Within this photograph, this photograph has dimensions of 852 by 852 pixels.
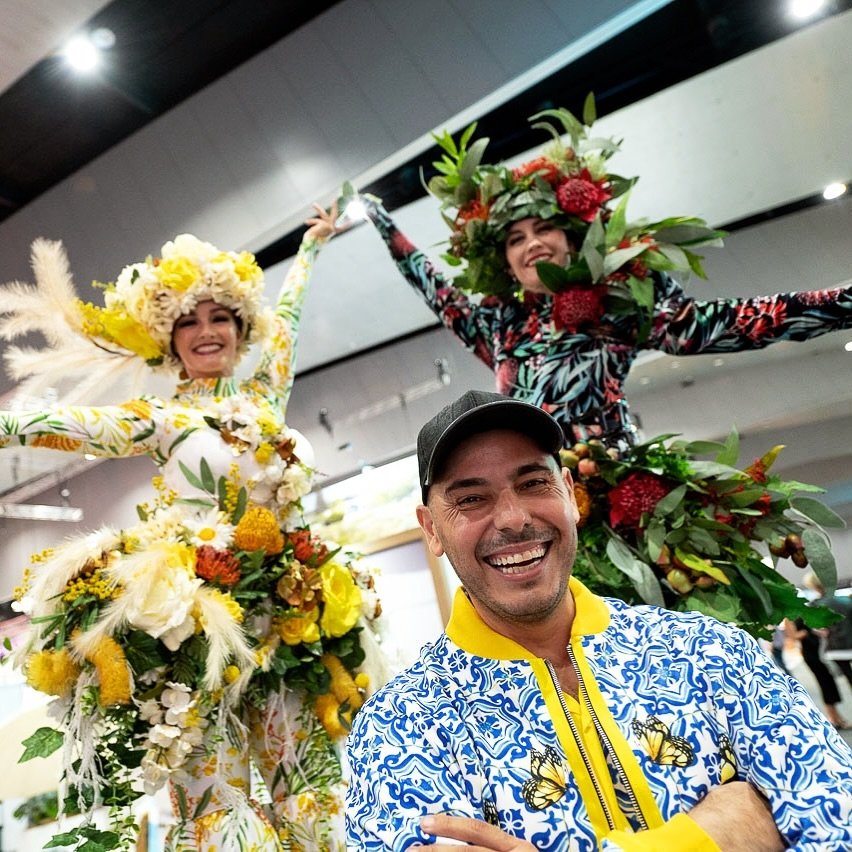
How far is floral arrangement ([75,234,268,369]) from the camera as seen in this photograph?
6.32 feet

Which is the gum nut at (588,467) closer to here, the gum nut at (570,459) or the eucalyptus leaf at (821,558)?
the gum nut at (570,459)

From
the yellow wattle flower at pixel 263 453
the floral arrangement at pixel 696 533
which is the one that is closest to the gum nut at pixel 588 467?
the floral arrangement at pixel 696 533

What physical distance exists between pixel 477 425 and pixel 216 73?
10.5 feet

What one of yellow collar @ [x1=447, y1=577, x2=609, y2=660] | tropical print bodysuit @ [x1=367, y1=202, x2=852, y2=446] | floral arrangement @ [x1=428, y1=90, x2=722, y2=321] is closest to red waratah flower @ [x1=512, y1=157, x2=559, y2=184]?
floral arrangement @ [x1=428, y1=90, x2=722, y2=321]

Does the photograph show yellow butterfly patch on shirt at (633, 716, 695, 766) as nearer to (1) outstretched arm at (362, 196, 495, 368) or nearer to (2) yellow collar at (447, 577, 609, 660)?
(2) yellow collar at (447, 577, 609, 660)

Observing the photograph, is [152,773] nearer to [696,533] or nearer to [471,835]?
[471,835]

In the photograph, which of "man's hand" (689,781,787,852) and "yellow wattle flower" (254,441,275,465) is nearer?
"man's hand" (689,781,787,852)

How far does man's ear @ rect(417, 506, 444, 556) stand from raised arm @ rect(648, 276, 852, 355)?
99 cm

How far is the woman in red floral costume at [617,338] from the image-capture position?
1465 mm

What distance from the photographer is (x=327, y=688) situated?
163cm

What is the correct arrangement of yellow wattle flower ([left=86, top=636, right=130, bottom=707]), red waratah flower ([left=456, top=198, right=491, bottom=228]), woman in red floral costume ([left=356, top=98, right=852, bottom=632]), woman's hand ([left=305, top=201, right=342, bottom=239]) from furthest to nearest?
woman's hand ([left=305, top=201, right=342, bottom=239])
red waratah flower ([left=456, top=198, right=491, bottom=228])
woman in red floral costume ([left=356, top=98, right=852, bottom=632])
yellow wattle flower ([left=86, top=636, right=130, bottom=707])

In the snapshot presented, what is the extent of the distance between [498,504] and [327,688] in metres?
0.91

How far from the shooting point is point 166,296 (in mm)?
1930

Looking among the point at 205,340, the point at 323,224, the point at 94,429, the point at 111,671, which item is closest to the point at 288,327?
the point at 205,340
